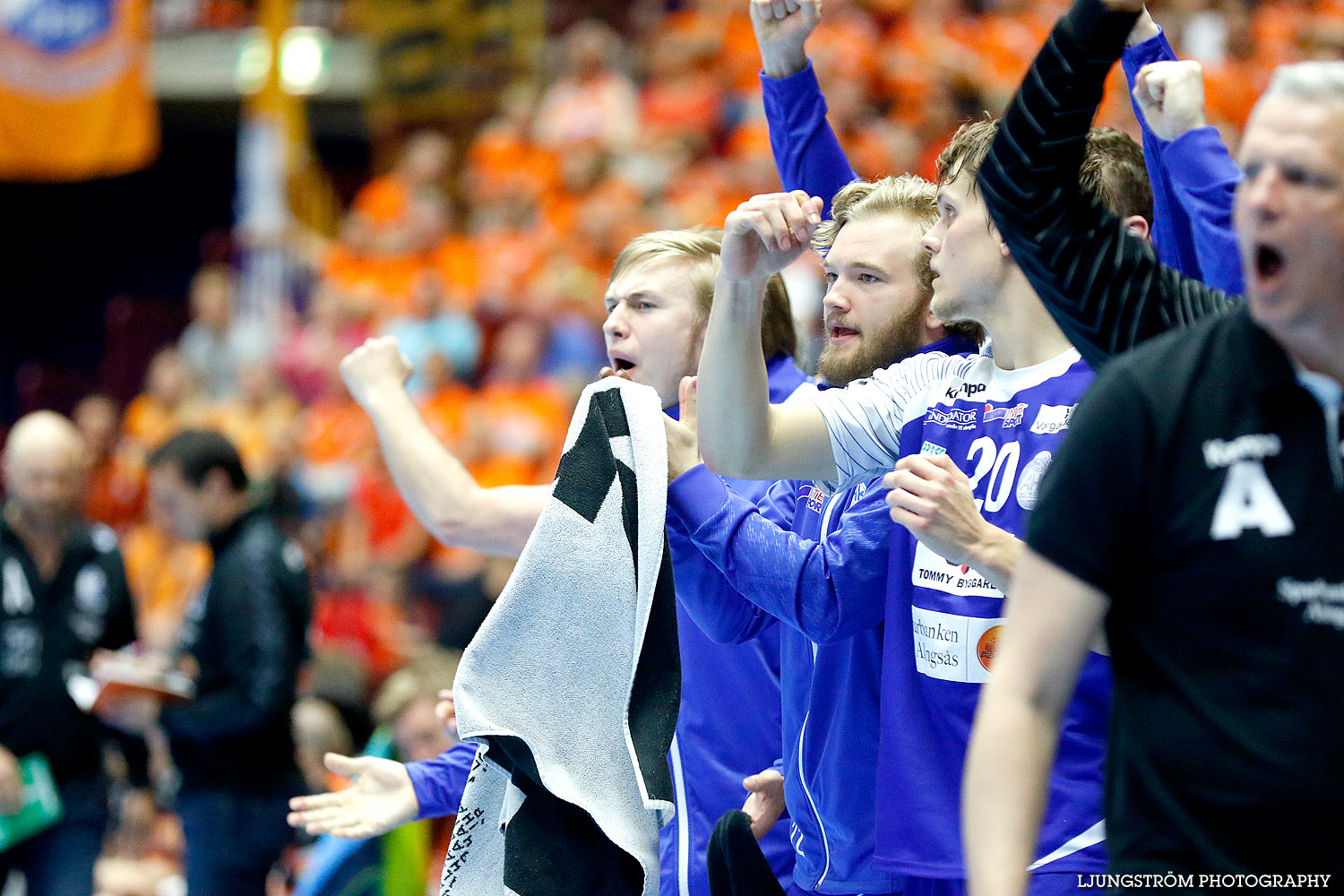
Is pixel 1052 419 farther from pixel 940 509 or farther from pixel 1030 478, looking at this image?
pixel 940 509

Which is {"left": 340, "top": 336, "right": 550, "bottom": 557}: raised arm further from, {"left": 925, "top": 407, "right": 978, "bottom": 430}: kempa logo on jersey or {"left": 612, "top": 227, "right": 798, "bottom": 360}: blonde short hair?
{"left": 925, "top": 407, "right": 978, "bottom": 430}: kempa logo on jersey

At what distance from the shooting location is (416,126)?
13.3m

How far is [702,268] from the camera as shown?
3168mm

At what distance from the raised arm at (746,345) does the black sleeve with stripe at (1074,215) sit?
40 centimetres

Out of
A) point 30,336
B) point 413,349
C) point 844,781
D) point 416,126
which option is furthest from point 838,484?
point 30,336

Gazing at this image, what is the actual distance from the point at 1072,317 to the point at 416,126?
11981mm

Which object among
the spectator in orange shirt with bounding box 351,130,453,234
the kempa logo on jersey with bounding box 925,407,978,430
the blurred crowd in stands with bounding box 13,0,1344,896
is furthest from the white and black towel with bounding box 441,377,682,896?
the spectator in orange shirt with bounding box 351,130,453,234

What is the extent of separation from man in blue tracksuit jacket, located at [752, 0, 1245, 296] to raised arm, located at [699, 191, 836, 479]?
56 cm

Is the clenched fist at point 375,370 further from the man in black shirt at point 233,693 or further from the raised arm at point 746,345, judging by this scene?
the man in black shirt at point 233,693

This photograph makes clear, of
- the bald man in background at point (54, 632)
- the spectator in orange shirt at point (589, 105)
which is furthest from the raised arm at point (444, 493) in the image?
the spectator in orange shirt at point (589, 105)

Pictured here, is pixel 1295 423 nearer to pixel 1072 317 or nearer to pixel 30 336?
pixel 1072 317

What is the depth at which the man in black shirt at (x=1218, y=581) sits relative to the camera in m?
1.47

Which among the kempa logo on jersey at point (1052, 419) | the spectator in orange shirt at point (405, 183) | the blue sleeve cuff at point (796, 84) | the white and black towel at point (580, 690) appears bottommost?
the white and black towel at point (580, 690)

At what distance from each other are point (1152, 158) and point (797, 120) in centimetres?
103
